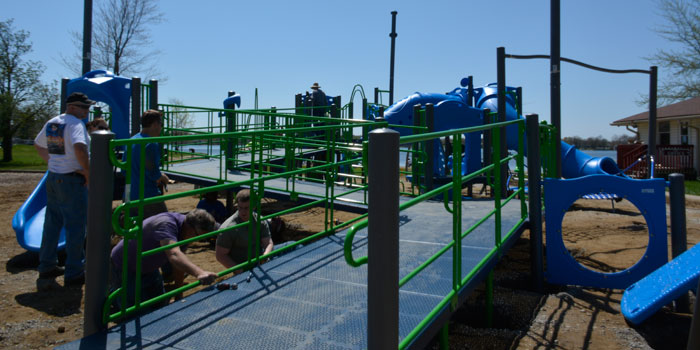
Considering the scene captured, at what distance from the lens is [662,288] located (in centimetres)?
389

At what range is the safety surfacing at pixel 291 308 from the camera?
8.57ft

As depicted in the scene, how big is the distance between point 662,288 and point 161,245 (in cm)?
384

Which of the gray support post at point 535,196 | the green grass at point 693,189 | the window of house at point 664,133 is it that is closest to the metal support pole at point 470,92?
the green grass at point 693,189

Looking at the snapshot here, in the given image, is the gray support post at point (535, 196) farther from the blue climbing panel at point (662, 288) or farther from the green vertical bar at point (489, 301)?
the green vertical bar at point (489, 301)

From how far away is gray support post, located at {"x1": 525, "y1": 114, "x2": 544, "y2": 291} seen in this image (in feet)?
17.8

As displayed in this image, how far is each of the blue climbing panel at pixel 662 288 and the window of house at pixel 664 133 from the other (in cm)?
2622

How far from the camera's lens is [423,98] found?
1562cm

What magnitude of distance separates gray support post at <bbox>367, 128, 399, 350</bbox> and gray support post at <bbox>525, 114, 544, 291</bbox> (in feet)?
12.7

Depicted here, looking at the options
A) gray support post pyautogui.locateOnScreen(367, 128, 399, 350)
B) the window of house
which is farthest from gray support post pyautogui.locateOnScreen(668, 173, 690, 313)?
the window of house

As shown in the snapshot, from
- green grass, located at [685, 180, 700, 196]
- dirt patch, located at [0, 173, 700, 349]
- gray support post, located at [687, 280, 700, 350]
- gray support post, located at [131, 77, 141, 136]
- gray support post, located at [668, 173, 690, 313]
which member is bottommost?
dirt patch, located at [0, 173, 700, 349]

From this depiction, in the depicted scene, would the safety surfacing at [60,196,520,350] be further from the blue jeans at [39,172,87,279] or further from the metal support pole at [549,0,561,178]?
the metal support pole at [549,0,561,178]

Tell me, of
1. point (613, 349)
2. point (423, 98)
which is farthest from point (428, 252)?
point (423, 98)

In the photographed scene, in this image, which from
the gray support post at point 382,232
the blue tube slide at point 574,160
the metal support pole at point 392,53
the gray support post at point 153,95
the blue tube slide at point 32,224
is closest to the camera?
the gray support post at point 382,232

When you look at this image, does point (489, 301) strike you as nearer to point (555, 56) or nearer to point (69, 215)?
point (69, 215)
